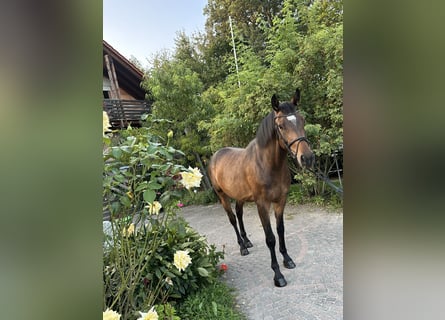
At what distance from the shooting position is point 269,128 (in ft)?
7.86

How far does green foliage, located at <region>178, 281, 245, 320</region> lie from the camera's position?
1889mm

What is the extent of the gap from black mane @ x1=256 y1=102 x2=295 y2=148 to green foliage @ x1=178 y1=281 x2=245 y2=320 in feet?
4.44

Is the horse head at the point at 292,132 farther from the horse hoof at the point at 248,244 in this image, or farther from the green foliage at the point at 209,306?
the horse hoof at the point at 248,244

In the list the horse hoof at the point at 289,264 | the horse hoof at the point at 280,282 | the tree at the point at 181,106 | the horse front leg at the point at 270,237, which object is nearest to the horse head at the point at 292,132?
the horse front leg at the point at 270,237

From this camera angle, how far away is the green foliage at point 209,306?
189 centimetres

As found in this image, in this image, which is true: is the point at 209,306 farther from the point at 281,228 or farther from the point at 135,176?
the point at 135,176

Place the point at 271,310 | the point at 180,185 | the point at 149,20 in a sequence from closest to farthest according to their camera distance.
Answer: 1. the point at 180,185
2. the point at 271,310
3. the point at 149,20

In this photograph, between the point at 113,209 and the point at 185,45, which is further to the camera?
the point at 185,45

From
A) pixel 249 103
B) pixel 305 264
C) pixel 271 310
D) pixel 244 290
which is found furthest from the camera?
pixel 249 103

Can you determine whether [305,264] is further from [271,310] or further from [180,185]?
[180,185]
